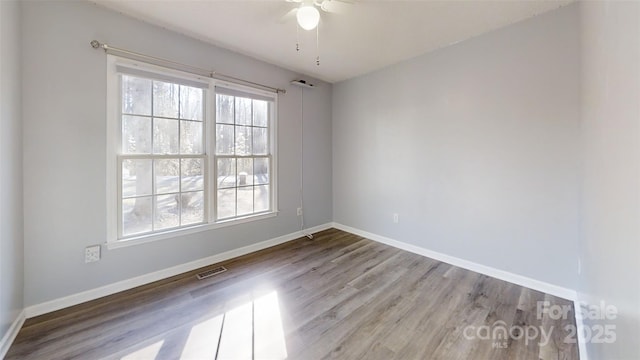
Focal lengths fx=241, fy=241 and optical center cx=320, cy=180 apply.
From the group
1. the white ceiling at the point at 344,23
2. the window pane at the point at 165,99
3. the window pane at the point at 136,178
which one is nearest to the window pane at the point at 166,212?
the window pane at the point at 136,178

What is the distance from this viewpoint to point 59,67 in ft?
6.37

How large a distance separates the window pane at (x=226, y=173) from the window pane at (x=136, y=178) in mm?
719

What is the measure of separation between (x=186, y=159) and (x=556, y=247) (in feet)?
12.2

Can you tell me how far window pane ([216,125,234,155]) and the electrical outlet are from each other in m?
1.42

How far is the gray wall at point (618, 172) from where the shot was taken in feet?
2.16

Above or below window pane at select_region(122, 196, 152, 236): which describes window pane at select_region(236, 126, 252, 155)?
above

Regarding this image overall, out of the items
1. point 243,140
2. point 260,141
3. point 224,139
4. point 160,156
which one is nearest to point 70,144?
point 160,156

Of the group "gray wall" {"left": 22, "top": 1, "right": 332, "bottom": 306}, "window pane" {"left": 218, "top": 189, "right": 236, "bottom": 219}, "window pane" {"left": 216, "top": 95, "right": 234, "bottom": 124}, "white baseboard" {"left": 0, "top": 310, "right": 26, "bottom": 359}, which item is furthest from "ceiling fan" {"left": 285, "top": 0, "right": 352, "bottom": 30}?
"white baseboard" {"left": 0, "top": 310, "right": 26, "bottom": 359}

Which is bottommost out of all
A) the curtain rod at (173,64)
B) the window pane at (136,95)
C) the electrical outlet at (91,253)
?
the electrical outlet at (91,253)

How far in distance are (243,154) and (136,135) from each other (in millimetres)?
1131

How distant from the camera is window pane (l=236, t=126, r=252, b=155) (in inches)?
121

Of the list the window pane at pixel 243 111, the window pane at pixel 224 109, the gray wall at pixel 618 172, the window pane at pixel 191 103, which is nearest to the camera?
the gray wall at pixel 618 172

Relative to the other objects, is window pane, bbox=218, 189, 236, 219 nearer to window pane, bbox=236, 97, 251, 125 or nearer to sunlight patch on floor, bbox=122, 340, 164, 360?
window pane, bbox=236, 97, 251, 125

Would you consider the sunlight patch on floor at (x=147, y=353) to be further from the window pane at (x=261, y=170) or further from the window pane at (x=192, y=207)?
the window pane at (x=261, y=170)
